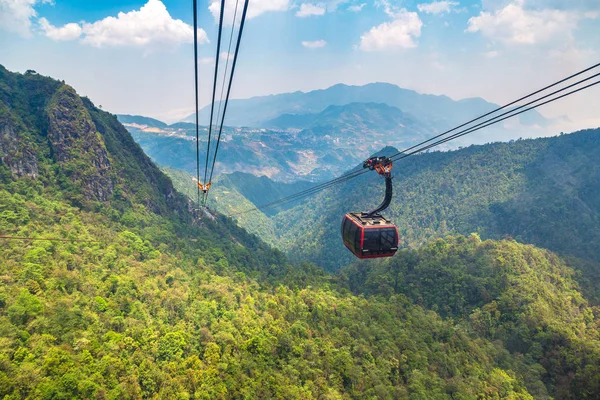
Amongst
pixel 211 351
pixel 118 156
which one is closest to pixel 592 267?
pixel 211 351

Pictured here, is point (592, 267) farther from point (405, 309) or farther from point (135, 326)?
point (135, 326)

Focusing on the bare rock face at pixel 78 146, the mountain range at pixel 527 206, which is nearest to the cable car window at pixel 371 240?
the bare rock face at pixel 78 146

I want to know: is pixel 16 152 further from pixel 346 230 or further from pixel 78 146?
pixel 346 230

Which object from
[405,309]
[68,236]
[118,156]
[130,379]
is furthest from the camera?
[118,156]

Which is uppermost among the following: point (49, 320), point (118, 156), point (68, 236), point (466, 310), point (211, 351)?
point (118, 156)

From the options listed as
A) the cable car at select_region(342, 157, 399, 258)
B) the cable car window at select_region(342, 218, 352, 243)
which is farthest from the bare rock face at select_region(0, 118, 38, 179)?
the cable car at select_region(342, 157, 399, 258)

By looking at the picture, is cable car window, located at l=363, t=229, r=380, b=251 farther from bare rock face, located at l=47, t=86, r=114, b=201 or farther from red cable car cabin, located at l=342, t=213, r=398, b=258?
bare rock face, located at l=47, t=86, r=114, b=201
